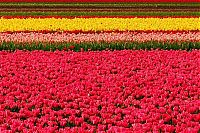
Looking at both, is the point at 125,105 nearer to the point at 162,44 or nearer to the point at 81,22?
the point at 162,44

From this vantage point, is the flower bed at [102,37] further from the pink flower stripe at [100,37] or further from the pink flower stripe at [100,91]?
the pink flower stripe at [100,91]

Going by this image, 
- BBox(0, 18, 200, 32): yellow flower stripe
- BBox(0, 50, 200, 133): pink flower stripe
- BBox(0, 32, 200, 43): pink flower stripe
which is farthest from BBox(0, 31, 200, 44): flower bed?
BBox(0, 50, 200, 133): pink flower stripe

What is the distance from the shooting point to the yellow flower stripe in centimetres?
2077

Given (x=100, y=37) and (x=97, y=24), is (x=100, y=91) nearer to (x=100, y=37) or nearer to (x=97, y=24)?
(x=100, y=37)

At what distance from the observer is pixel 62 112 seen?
813cm

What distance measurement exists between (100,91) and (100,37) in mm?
8808

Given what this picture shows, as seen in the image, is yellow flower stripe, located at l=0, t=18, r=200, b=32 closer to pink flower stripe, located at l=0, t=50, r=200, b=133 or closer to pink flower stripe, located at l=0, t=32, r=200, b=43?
pink flower stripe, located at l=0, t=32, r=200, b=43

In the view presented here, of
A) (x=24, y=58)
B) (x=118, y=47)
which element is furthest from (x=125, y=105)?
(x=118, y=47)

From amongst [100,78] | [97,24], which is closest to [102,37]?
[97,24]

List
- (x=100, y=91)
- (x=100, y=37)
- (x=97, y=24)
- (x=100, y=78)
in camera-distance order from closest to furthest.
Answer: (x=100, y=91) < (x=100, y=78) < (x=100, y=37) < (x=97, y=24)

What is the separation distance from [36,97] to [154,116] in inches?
99.0

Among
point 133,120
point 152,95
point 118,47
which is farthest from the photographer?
point 118,47

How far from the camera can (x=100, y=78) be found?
10.9 meters

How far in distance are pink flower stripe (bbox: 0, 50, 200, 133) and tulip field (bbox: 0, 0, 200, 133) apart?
2cm
